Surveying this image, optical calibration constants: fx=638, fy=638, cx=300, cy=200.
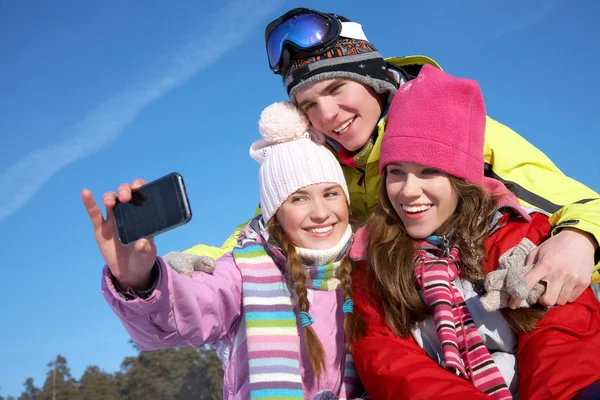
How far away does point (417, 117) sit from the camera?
351 cm

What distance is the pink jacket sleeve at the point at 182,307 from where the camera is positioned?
116 inches

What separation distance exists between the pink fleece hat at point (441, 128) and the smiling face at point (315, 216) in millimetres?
456

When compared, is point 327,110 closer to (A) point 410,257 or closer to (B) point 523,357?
(A) point 410,257

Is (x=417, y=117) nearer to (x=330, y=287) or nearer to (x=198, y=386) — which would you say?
(x=330, y=287)

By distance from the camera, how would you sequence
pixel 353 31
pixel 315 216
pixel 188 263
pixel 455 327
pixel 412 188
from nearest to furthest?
pixel 455 327
pixel 412 188
pixel 188 263
pixel 315 216
pixel 353 31

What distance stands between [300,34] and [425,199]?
1677mm

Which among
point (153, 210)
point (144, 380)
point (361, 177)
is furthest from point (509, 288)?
point (144, 380)

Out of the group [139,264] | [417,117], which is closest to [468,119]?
[417,117]

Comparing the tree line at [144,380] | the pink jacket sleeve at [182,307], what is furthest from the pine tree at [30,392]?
the pink jacket sleeve at [182,307]

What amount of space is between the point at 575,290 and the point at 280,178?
1.80m

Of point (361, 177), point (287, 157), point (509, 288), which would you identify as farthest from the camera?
point (361, 177)

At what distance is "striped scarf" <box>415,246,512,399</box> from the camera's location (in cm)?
304

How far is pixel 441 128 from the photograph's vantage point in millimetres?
3432

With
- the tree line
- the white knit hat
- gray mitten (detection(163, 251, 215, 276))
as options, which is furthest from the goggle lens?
the tree line
